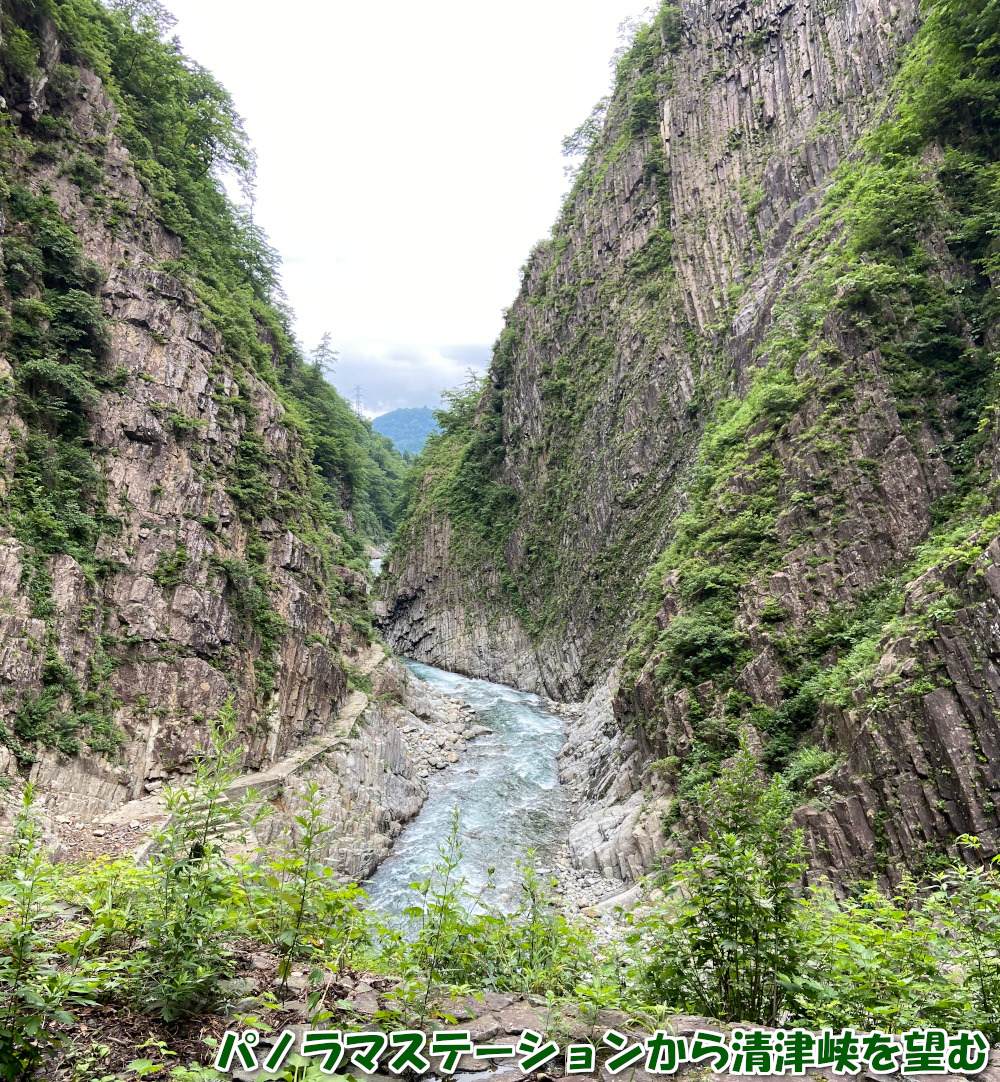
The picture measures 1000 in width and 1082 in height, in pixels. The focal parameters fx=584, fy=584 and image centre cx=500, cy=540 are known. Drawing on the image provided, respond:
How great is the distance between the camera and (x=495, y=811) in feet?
64.9

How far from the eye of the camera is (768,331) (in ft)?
74.0

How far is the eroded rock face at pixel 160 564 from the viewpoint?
1265 cm

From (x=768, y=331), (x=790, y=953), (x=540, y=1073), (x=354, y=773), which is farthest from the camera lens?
(x=768, y=331)

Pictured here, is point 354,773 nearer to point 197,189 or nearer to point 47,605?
point 47,605

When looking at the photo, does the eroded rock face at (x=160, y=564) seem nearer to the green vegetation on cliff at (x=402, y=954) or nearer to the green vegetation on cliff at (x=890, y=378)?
the green vegetation on cliff at (x=402, y=954)

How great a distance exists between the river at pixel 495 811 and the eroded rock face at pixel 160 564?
496 cm

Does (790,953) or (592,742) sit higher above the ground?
(790,953)

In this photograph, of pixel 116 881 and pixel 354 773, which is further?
pixel 354 773

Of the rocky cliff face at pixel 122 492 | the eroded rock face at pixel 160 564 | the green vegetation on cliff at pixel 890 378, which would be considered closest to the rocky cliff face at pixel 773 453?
the green vegetation on cliff at pixel 890 378

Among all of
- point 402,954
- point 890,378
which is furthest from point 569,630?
point 402,954

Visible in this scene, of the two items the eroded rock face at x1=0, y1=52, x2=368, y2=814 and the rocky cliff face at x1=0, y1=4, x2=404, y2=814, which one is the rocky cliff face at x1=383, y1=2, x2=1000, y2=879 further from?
the rocky cliff face at x1=0, y1=4, x2=404, y2=814

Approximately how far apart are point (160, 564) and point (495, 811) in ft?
42.9

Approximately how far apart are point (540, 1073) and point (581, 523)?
115ft

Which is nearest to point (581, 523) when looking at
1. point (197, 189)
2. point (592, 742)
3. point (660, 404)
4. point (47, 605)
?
point (660, 404)
